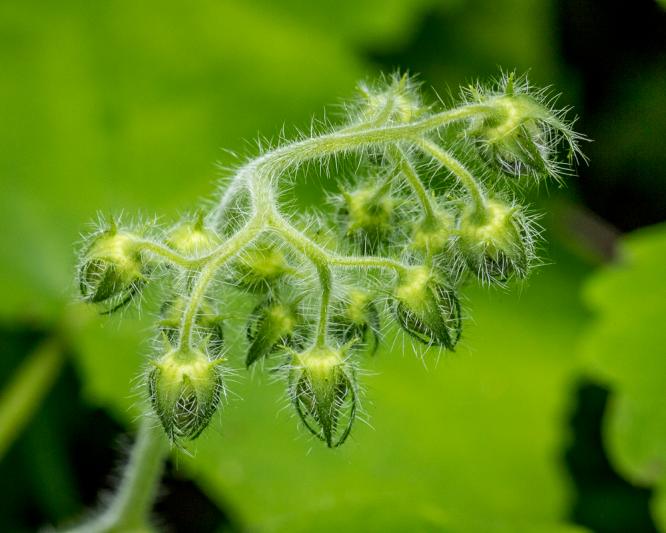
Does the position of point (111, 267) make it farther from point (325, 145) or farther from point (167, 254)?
point (325, 145)

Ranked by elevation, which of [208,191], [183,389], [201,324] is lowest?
[183,389]

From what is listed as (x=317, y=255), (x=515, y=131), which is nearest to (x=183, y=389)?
(x=317, y=255)

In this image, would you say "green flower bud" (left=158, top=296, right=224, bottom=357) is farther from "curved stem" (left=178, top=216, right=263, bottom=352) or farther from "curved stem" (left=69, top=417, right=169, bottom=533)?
"curved stem" (left=69, top=417, right=169, bottom=533)

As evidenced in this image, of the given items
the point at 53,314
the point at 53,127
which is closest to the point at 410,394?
the point at 53,314

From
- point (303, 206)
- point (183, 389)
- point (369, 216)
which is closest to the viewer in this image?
point (183, 389)

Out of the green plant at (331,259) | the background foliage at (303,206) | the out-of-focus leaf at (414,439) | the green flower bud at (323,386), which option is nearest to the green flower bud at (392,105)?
the green plant at (331,259)

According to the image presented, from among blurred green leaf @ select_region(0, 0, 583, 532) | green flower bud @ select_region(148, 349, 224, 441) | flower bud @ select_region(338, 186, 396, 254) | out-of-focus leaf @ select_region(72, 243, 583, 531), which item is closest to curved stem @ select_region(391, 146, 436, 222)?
flower bud @ select_region(338, 186, 396, 254)

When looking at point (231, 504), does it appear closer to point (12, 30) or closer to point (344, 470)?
point (344, 470)
